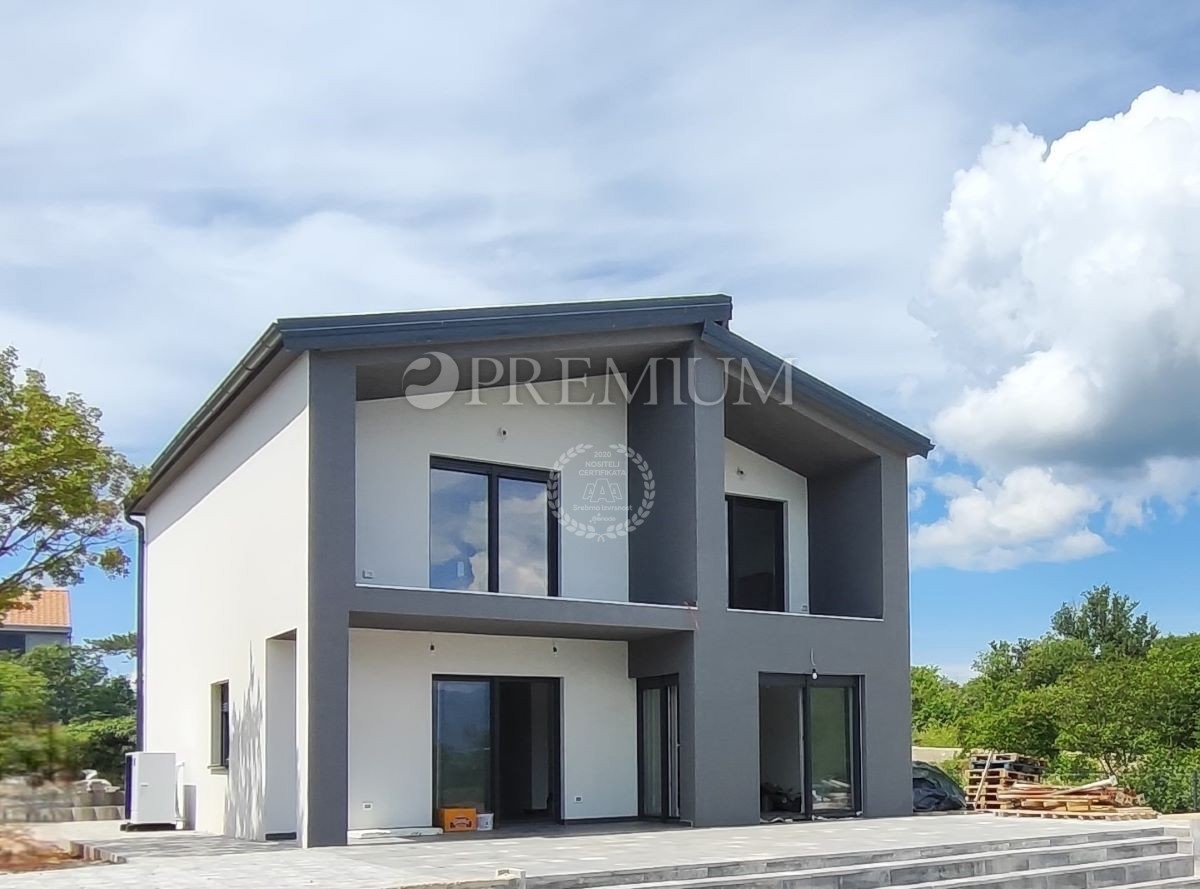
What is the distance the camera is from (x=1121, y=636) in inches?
2269

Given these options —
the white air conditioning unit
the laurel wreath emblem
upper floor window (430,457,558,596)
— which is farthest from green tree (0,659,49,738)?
the laurel wreath emblem

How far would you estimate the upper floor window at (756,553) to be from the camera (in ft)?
66.6

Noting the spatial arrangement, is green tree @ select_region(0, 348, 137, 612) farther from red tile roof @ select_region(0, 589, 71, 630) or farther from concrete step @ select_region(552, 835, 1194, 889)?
red tile roof @ select_region(0, 589, 71, 630)

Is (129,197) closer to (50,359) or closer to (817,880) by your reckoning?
(50,359)

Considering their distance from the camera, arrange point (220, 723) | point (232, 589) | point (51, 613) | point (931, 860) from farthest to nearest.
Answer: point (51, 613), point (220, 723), point (232, 589), point (931, 860)

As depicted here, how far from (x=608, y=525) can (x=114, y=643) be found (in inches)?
1032

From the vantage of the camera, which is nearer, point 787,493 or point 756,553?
point 756,553

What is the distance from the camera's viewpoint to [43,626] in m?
41.1

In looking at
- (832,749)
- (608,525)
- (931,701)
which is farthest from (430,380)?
(931,701)

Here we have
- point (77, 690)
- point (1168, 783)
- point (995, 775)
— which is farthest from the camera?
point (77, 690)

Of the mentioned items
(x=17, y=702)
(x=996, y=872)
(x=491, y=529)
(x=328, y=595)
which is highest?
(x=491, y=529)

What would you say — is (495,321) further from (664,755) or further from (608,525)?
(664,755)

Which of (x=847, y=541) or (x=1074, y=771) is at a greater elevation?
(x=847, y=541)

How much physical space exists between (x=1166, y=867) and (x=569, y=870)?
301 inches
